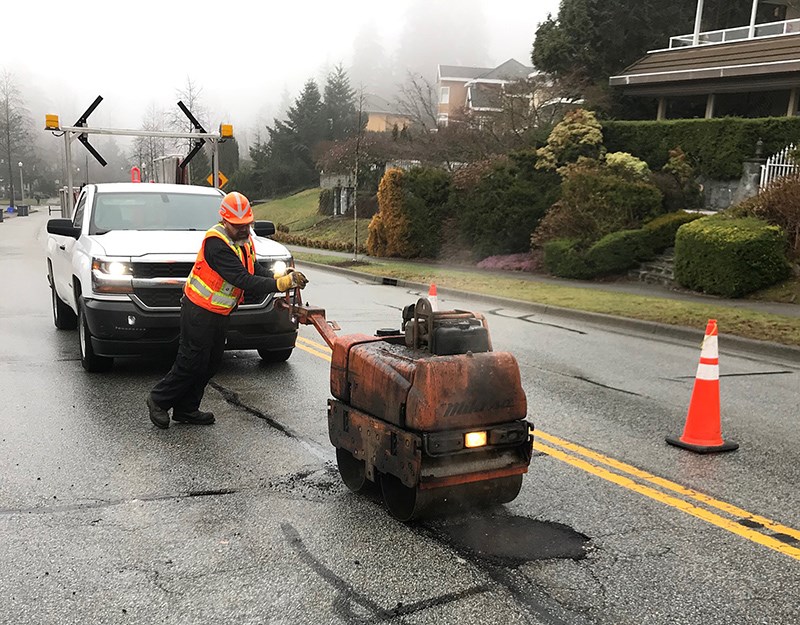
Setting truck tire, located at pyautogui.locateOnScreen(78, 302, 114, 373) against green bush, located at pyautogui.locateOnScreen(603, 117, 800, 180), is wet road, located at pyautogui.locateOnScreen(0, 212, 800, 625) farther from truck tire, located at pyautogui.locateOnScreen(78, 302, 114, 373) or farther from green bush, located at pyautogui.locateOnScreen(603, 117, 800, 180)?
green bush, located at pyautogui.locateOnScreen(603, 117, 800, 180)

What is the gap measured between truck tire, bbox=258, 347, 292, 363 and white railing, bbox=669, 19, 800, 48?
25.5 metres

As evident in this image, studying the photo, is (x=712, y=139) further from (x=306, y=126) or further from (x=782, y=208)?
(x=306, y=126)

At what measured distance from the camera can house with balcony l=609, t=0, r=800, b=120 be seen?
25.2m

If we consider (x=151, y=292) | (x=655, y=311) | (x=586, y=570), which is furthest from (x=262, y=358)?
(x=655, y=311)

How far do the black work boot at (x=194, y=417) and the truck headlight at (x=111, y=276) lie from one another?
1706 millimetres

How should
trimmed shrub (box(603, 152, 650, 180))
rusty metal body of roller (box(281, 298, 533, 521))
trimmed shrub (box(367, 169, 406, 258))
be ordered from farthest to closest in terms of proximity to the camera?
trimmed shrub (box(367, 169, 406, 258)) < trimmed shrub (box(603, 152, 650, 180)) < rusty metal body of roller (box(281, 298, 533, 521))

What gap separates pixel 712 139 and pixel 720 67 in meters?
5.45

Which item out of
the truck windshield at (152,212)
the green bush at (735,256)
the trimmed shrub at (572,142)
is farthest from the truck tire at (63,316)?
the trimmed shrub at (572,142)

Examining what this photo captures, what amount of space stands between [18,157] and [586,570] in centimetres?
10974

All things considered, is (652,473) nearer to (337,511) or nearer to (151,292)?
(337,511)

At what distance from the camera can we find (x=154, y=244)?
7395 millimetres

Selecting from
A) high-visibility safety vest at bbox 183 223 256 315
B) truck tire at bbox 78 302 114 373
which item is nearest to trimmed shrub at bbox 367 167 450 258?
truck tire at bbox 78 302 114 373

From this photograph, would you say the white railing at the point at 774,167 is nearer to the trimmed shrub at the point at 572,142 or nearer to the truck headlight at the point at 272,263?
the trimmed shrub at the point at 572,142

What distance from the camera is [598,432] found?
5.98 m
